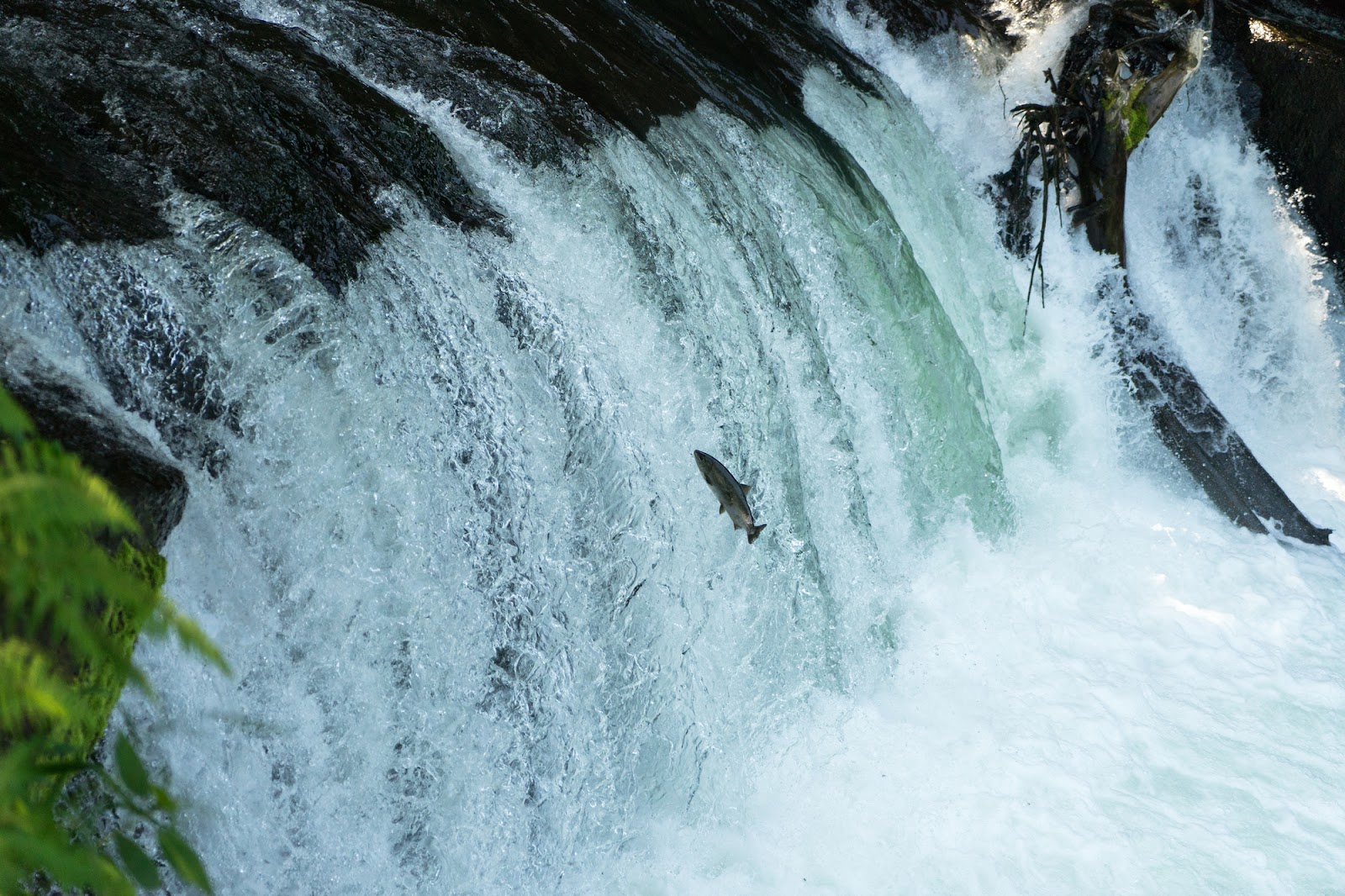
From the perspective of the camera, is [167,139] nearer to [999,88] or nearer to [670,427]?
[670,427]

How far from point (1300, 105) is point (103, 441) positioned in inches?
239

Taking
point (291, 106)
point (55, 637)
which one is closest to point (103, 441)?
point (55, 637)

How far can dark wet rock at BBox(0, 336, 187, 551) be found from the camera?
6.70 feet

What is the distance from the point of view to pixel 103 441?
2119 mm

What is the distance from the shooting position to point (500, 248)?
343cm

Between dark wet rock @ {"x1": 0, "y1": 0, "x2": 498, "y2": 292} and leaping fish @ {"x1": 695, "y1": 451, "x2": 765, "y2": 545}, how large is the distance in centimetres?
101

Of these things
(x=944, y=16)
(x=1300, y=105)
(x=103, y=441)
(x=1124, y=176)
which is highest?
(x=1300, y=105)

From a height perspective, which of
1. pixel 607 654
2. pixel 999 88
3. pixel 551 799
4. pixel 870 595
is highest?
pixel 999 88

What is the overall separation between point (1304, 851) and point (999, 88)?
159 inches

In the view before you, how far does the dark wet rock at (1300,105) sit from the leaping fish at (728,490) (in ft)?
14.3

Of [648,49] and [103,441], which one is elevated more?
[648,49]

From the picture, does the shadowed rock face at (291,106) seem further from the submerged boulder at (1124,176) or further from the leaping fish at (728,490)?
the submerged boulder at (1124,176)

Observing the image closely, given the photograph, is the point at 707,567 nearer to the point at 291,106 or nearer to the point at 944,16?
the point at 291,106

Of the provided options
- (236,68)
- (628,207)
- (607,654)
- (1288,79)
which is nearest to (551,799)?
(607,654)
